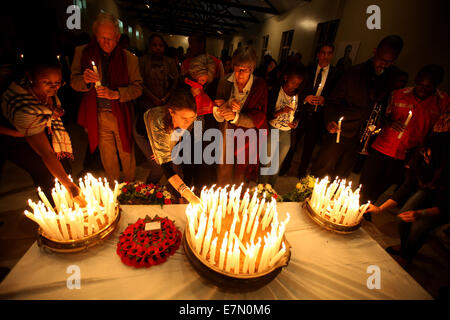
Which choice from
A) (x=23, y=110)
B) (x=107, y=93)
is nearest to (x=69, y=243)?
(x=23, y=110)

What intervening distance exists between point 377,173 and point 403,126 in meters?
0.73

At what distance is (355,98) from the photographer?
9.55 feet

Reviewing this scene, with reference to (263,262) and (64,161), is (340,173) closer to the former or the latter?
(263,262)

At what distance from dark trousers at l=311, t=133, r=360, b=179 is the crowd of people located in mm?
18

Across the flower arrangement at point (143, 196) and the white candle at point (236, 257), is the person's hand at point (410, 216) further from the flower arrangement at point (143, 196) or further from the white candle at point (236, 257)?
the flower arrangement at point (143, 196)

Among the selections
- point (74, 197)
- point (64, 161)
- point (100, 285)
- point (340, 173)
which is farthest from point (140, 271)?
point (340, 173)

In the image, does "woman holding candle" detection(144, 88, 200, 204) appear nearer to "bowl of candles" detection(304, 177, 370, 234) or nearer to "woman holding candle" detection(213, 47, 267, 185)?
"woman holding candle" detection(213, 47, 267, 185)

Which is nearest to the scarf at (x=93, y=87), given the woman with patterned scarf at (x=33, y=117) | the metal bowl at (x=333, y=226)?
the woman with patterned scarf at (x=33, y=117)

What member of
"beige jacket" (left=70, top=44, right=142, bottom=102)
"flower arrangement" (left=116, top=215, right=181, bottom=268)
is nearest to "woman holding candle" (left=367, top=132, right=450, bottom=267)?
"flower arrangement" (left=116, top=215, right=181, bottom=268)

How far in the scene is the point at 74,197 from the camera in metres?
1.63

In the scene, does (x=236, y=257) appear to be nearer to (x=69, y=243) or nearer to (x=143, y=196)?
(x=69, y=243)

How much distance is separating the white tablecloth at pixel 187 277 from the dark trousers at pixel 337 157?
1986 millimetres

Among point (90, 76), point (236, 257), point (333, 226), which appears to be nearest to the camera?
point (236, 257)
